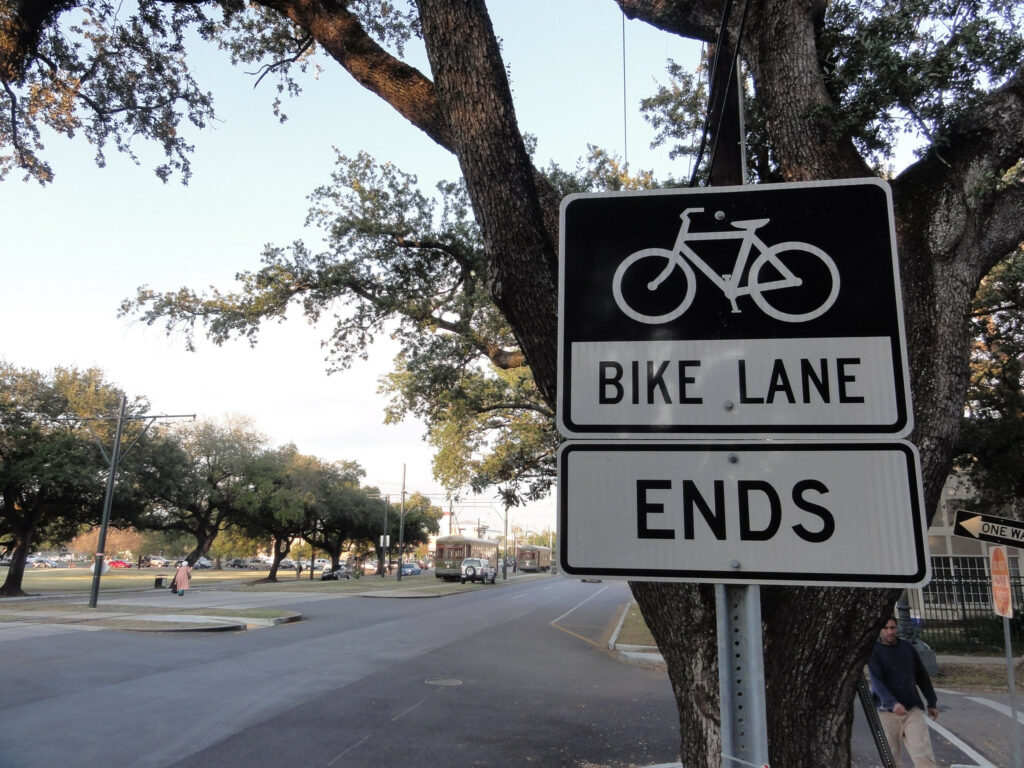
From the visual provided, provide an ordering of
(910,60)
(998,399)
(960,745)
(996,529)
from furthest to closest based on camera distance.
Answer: (998,399)
(996,529)
(960,745)
(910,60)

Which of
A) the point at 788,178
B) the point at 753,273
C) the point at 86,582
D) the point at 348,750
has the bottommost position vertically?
the point at 86,582

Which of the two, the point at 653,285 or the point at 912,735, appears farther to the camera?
the point at 912,735

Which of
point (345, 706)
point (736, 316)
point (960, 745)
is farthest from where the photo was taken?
point (345, 706)

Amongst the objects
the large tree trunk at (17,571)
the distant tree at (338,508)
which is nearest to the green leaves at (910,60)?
the large tree trunk at (17,571)

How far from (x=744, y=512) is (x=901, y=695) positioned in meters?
6.07

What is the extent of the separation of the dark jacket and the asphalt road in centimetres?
210

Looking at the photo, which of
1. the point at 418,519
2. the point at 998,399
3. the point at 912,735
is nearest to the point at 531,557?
the point at 418,519

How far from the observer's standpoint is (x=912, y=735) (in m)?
5.95

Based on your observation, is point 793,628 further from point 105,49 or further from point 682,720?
point 105,49

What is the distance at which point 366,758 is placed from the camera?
630 centimetres

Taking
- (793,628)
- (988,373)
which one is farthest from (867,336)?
(988,373)

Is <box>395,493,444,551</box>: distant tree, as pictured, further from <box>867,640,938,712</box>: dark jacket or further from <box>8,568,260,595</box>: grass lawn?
<box>867,640,938,712</box>: dark jacket

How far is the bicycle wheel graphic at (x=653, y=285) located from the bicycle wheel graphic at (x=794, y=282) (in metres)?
0.16

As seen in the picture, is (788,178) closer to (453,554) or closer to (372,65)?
(372,65)
